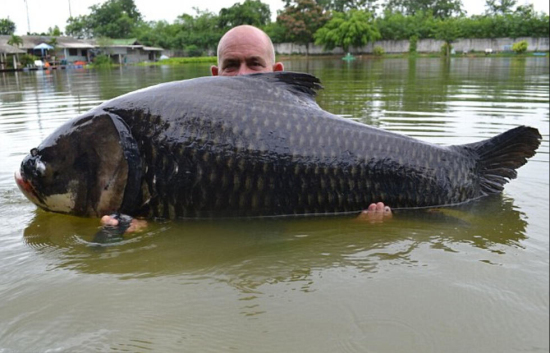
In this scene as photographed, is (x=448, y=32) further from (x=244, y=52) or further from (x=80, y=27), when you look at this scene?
(x=80, y=27)

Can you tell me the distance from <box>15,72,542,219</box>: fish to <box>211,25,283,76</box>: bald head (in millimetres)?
1216

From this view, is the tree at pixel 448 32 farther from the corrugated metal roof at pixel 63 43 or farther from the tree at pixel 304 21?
the corrugated metal roof at pixel 63 43

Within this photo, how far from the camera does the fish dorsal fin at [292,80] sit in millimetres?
3850

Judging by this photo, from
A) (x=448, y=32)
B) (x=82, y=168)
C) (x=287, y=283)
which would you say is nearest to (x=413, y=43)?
(x=448, y=32)

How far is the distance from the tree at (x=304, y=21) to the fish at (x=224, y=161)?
Result: 69.4m

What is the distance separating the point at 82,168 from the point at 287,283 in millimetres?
1788

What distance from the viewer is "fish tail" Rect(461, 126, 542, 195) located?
379 centimetres

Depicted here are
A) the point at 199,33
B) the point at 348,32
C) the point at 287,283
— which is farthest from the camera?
the point at 199,33

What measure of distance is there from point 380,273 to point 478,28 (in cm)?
6836

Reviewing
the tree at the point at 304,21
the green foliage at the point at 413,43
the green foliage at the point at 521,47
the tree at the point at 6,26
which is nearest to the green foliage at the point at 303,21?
the tree at the point at 304,21

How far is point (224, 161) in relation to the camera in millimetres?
3555

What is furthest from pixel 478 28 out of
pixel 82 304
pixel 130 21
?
pixel 82 304

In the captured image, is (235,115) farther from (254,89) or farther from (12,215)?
(12,215)

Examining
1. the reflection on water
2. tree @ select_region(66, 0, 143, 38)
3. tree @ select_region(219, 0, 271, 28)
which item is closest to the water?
the reflection on water
